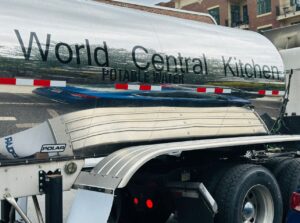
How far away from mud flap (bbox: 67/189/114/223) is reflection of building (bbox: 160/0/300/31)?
114ft

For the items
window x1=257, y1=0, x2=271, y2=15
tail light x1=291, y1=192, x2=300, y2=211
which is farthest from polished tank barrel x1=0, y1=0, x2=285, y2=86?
window x1=257, y1=0, x2=271, y2=15

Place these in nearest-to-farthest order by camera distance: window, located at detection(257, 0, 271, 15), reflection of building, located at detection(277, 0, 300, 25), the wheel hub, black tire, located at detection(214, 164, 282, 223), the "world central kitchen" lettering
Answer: the "world central kitchen" lettering
black tire, located at detection(214, 164, 282, 223)
the wheel hub
reflection of building, located at detection(277, 0, 300, 25)
window, located at detection(257, 0, 271, 15)

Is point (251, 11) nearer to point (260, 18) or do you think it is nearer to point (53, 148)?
point (260, 18)

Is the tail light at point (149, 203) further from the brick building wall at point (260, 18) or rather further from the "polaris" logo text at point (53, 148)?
the brick building wall at point (260, 18)

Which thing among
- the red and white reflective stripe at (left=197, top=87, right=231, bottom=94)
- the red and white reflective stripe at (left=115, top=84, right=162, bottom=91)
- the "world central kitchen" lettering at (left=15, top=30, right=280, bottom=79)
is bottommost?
the red and white reflective stripe at (left=197, top=87, right=231, bottom=94)

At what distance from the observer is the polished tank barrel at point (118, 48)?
3.73 meters

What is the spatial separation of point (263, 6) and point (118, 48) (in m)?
38.0

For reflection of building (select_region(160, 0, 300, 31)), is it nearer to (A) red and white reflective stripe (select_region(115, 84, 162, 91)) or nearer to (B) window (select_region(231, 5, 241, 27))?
(B) window (select_region(231, 5, 241, 27))

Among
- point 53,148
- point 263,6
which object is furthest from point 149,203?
point 263,6

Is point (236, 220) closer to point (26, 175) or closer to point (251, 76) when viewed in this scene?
point (251, 76)

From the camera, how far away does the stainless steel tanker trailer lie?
3.77 m

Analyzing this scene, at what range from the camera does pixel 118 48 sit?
14.3 ft

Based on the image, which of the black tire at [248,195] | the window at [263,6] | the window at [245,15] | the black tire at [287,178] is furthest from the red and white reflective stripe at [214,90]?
the window at [245,15]

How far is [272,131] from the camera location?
19.6 ft
